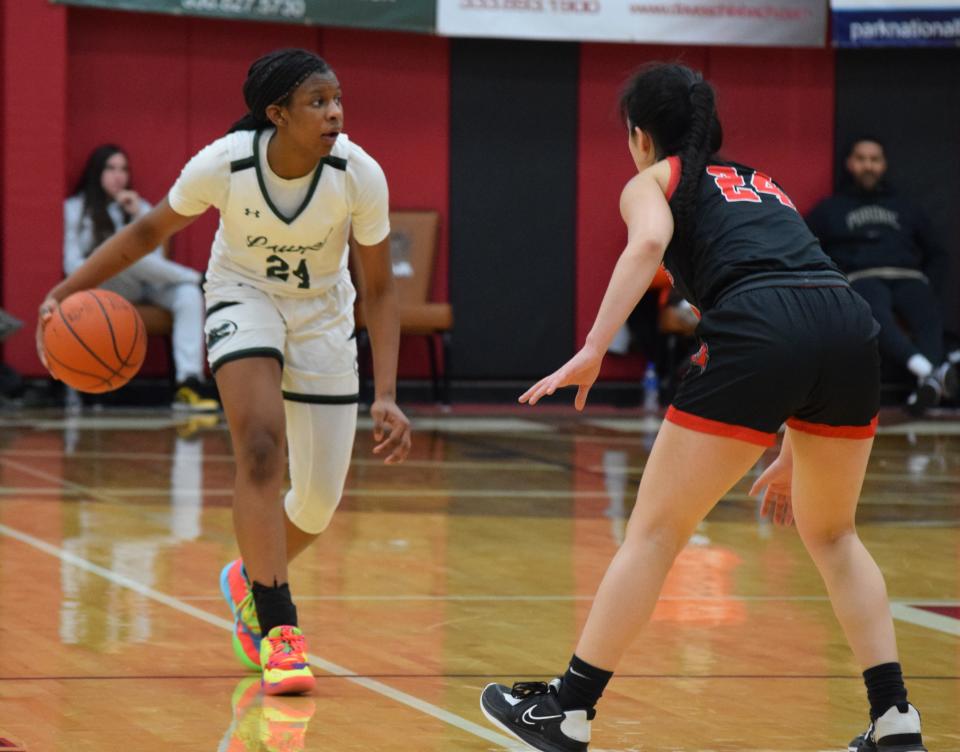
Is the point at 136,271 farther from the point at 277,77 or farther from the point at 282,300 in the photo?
the point at 277,77

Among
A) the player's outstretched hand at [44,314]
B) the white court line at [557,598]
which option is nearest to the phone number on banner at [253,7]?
the white court line at [557,598]

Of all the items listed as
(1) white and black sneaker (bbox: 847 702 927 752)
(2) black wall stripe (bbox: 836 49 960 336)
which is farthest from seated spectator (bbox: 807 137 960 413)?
(1) white and black sneaker (bbox: 847 702 927 752)

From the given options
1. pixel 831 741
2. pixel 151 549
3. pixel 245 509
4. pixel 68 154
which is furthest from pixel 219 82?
pixel 831 741

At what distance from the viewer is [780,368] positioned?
3484mm

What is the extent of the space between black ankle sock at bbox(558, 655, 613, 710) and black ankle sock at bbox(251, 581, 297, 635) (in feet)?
3.68

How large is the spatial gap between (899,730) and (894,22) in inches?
400

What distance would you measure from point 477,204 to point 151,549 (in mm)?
7247

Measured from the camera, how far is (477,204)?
13258 mm

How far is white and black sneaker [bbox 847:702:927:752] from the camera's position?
11.8 feet

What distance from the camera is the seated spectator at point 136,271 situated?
38.9ft

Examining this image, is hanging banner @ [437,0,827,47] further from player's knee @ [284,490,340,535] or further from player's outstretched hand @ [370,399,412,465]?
player's outstretched hand @ [370,399,412,465]

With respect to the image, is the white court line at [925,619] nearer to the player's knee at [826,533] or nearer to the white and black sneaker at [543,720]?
Answer: the player's knee at [826,533]

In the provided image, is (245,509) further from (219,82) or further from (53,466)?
(219,82)

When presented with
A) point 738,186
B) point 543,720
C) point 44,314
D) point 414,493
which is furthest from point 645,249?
point 414,493
